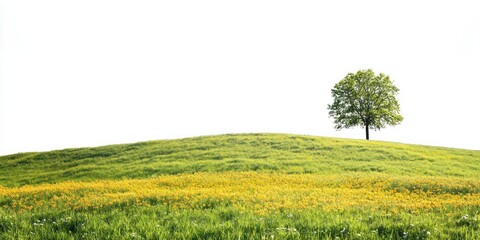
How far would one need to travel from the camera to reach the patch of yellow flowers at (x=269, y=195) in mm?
12750

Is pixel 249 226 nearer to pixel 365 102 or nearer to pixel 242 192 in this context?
pixel 242 192

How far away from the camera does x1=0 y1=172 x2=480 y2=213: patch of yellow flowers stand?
12750 mm

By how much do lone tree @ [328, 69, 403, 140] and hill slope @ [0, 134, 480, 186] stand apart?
15.3m

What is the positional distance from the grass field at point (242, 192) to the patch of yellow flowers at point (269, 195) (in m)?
0.06

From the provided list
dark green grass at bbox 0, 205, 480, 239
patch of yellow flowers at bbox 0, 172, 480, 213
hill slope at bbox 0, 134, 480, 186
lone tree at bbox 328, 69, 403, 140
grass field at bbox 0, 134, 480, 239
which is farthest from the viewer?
lone tree at bbox 328, 69, 403, 140

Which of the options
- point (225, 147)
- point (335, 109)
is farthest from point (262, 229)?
point (335, 109)

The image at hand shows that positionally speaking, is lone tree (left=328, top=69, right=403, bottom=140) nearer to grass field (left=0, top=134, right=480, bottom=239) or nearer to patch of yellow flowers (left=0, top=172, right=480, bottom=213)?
grass field (left=0, top=134, right=480, bottom=239)

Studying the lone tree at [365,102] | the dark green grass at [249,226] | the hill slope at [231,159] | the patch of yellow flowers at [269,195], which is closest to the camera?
the dark green grass at [249,226]

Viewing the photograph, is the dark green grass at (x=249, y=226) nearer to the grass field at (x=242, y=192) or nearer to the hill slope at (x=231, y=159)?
the grass field at (x=242, y=192)

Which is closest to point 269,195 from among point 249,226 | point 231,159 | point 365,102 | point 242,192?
point 242,192

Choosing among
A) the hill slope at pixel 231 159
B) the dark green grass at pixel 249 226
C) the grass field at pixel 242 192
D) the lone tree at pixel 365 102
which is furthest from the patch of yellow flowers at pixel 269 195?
the lone tree at pixel 365 102

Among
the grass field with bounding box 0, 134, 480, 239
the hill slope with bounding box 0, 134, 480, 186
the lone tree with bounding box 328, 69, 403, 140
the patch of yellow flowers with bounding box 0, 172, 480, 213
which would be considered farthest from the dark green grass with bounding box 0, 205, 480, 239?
the lone tree with bounding box 328, 69, 403, 140

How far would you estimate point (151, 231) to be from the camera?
845 centimetres

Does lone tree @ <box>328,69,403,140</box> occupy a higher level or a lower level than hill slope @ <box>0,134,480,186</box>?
higher
